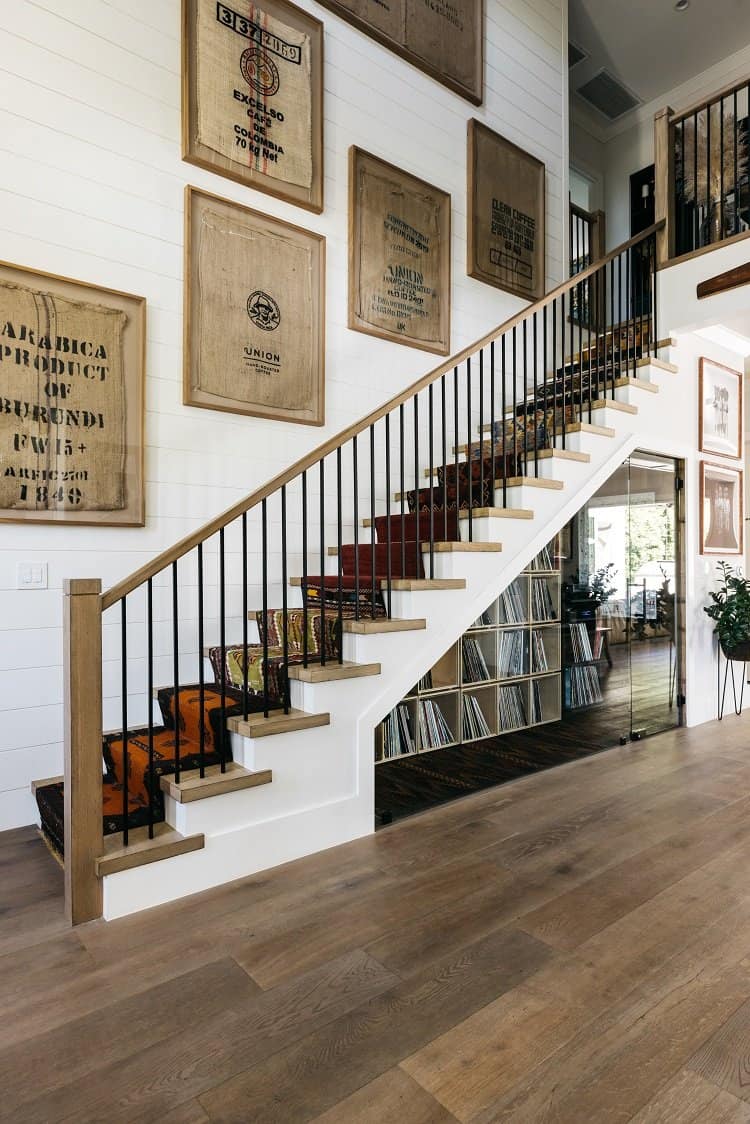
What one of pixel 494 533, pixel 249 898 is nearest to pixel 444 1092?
pixel 249 898

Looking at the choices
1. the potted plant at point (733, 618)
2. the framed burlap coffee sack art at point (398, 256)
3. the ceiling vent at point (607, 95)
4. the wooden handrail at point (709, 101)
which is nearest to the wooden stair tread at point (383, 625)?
the framed burlap coffee sack art at point (398, 256)

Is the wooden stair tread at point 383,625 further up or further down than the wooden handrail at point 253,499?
further down

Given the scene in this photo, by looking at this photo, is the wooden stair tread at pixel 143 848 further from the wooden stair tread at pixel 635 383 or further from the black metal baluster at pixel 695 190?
the black metal baluster at pixel 695 190

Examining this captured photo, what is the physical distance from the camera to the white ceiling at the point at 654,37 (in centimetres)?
607

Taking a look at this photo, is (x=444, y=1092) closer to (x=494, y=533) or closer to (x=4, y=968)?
(x=4, y=968)

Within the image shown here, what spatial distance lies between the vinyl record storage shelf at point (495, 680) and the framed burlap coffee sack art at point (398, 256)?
5.93ft

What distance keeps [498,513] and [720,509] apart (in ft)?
8.91

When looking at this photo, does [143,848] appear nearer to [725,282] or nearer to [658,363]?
[658,363]

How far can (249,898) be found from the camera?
240 cm

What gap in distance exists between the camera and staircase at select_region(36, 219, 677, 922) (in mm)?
2330

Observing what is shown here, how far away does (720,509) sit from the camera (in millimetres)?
5258

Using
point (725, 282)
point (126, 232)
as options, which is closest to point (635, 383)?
point (725, 282)

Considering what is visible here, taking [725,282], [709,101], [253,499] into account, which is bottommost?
[253,499]

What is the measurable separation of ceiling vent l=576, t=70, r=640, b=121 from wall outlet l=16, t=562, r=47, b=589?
23.2ft
